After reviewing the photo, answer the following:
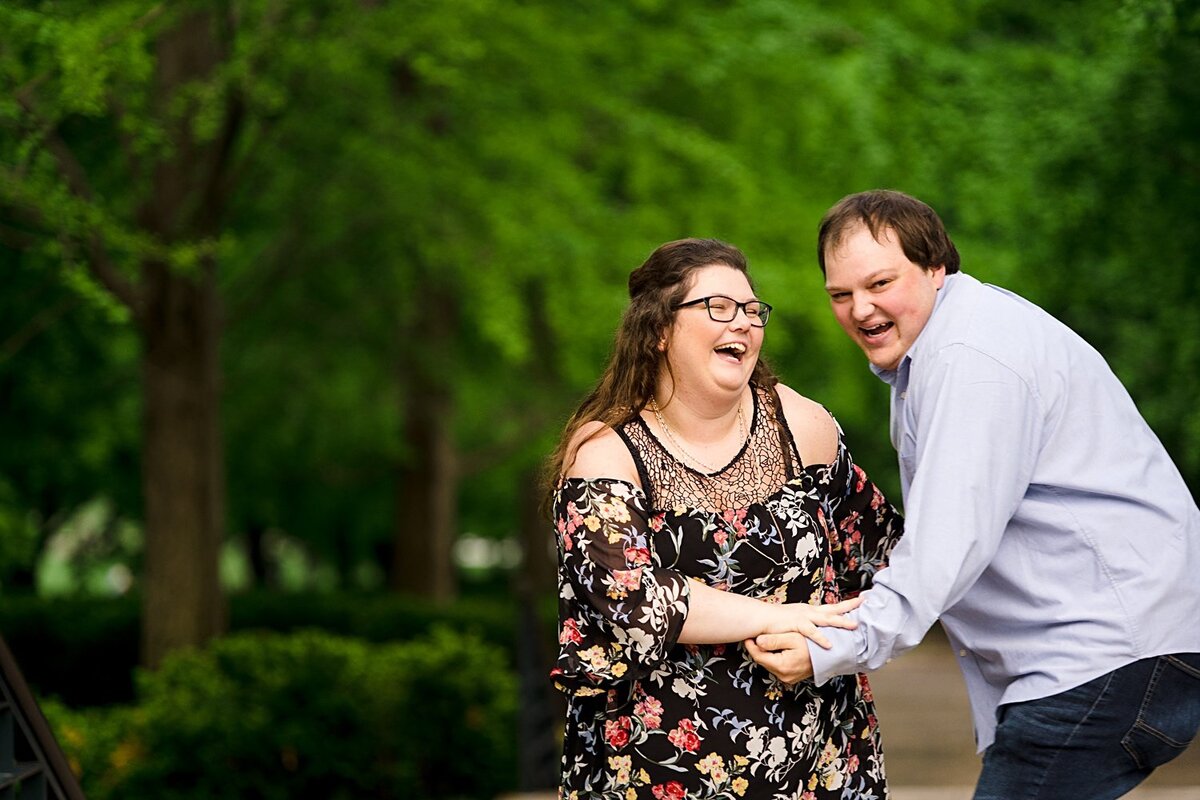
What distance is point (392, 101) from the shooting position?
35.9 feet

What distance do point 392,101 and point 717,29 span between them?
9.76 feet

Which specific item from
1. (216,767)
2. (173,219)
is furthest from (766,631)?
(173,219)

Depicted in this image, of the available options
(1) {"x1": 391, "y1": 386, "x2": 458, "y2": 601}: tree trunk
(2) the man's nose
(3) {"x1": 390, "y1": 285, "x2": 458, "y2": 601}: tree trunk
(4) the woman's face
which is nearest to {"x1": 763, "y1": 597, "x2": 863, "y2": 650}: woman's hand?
(4) the woman's face

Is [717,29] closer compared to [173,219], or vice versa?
[173,219]

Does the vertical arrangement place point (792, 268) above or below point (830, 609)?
above

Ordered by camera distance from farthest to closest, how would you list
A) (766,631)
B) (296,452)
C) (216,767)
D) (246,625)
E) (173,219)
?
(296,452) < (246,625) < (173,219) < (216,767) < (766,631)

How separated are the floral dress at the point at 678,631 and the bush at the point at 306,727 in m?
4.30

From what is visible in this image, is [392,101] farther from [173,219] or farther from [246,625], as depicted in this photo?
[246,625]

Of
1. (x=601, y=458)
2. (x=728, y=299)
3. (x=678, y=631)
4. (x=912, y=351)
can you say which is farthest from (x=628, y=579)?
(x=912, y=351)

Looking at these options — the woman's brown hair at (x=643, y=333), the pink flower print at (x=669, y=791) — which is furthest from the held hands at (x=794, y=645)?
the woman's brown hair at (x=643, y=333)

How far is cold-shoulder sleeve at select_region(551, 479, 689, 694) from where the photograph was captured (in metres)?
3.18

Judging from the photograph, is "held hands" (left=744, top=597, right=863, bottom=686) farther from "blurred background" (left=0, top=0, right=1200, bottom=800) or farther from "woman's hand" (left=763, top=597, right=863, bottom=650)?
"blurred background" (left=0, top=0, right=1200, bottom=800)

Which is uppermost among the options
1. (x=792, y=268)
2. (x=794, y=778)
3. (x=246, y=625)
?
(x=792, y=268)

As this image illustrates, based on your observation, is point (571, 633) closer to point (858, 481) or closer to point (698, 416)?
point (698, 416)
